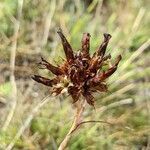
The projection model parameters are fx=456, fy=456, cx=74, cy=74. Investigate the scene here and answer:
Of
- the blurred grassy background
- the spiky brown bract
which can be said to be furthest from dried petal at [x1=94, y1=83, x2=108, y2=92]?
the blurred grassy background

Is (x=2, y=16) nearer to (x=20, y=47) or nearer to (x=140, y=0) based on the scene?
(x=20, y=47)

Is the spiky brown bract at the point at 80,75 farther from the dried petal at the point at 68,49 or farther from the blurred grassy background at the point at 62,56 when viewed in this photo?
the blurred grassy background at the point at 62,56

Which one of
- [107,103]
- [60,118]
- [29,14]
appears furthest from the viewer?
[29,14]

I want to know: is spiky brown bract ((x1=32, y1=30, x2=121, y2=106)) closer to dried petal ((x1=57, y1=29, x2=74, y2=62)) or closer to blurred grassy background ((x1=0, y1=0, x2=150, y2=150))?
dried petal ((x1=57, y1=29, x2=74, y2=62))

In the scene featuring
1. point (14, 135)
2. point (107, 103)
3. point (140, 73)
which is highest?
point (140, 73)

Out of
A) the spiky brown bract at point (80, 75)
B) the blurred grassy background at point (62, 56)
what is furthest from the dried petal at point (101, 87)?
the blurred grassy background at point (62, 56)

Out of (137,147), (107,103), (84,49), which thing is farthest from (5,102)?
(84,49)
